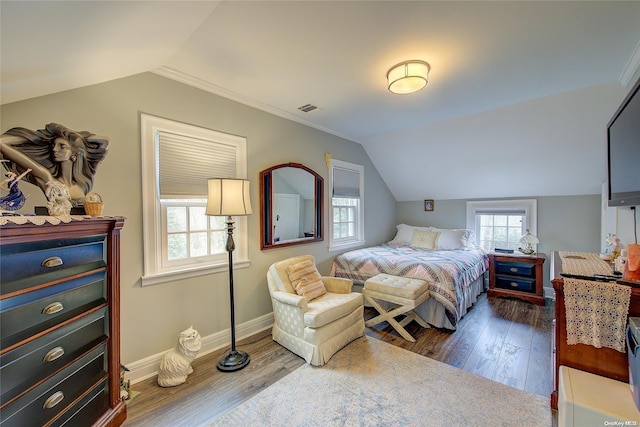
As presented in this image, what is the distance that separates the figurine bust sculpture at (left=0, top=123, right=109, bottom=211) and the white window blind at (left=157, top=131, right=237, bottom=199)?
26.3 inches

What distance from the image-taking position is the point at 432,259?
3.34 metres

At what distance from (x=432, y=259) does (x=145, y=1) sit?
3.54 meters

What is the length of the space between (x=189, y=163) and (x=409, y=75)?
2.03 m

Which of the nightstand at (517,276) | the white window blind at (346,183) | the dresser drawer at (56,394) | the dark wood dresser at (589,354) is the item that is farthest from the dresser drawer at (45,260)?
the nightstand at (517,276)

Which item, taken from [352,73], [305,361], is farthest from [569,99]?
[305,361]

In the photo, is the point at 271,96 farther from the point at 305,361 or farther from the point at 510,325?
the point at 510,325

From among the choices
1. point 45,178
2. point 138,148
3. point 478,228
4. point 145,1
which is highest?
point 145,1

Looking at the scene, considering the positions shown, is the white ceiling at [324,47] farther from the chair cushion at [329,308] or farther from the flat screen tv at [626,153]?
the chair cushion at [329,308]

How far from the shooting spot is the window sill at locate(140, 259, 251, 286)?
2.06 m

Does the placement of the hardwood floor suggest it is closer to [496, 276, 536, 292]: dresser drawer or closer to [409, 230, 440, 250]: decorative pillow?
[496, 276, 536, 292]: dresser drawer

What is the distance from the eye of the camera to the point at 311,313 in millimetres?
2188

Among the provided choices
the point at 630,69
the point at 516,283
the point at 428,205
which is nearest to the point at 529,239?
the point at 516,283

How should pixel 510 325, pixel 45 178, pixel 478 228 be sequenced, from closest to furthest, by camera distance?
pixel 45 178 → pixel 510 325 → pixel 478 228

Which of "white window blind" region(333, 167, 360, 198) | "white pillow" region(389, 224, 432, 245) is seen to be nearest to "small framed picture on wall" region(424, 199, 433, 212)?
"white pillow" region(389, 224, 432, 245)
